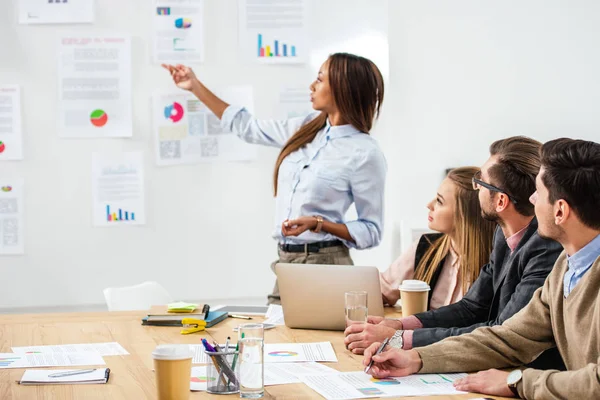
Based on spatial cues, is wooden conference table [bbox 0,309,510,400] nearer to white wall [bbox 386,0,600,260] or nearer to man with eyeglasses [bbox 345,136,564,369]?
Answer: man with eyeglasses [bbox 345,136,564,369]

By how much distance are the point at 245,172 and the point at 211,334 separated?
1529mm

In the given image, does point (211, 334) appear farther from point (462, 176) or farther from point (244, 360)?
point (462, 176)

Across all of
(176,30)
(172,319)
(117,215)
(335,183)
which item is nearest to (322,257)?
(335,183)

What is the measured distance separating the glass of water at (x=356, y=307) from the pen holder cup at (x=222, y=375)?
599 millimetres

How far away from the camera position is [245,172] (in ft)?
13.2

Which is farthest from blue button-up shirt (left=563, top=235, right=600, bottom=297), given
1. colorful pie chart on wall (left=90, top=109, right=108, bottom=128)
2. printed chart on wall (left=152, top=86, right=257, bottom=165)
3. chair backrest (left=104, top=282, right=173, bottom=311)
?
colorful pie chart on wall (left=90, top=109, right=108, bottom=128)

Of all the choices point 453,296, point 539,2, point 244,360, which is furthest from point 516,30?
point 244,360

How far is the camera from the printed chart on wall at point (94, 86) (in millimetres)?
3877

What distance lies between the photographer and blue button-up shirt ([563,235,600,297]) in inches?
73.7

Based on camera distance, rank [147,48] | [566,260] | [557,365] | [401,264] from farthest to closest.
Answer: [147,48] → [401,264] → [557,365] → [566,260]

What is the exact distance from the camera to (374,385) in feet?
6.23

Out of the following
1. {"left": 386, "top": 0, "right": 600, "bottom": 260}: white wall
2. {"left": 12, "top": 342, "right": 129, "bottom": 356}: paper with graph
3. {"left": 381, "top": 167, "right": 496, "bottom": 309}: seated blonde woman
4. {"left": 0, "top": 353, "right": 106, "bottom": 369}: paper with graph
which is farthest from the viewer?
{"left": 386, "top": 0, "right": 600, "bottom": 260}: white wall

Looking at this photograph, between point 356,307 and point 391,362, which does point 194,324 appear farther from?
point 391,362

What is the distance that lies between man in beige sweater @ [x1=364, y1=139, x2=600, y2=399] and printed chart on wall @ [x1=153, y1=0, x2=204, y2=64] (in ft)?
7.55
